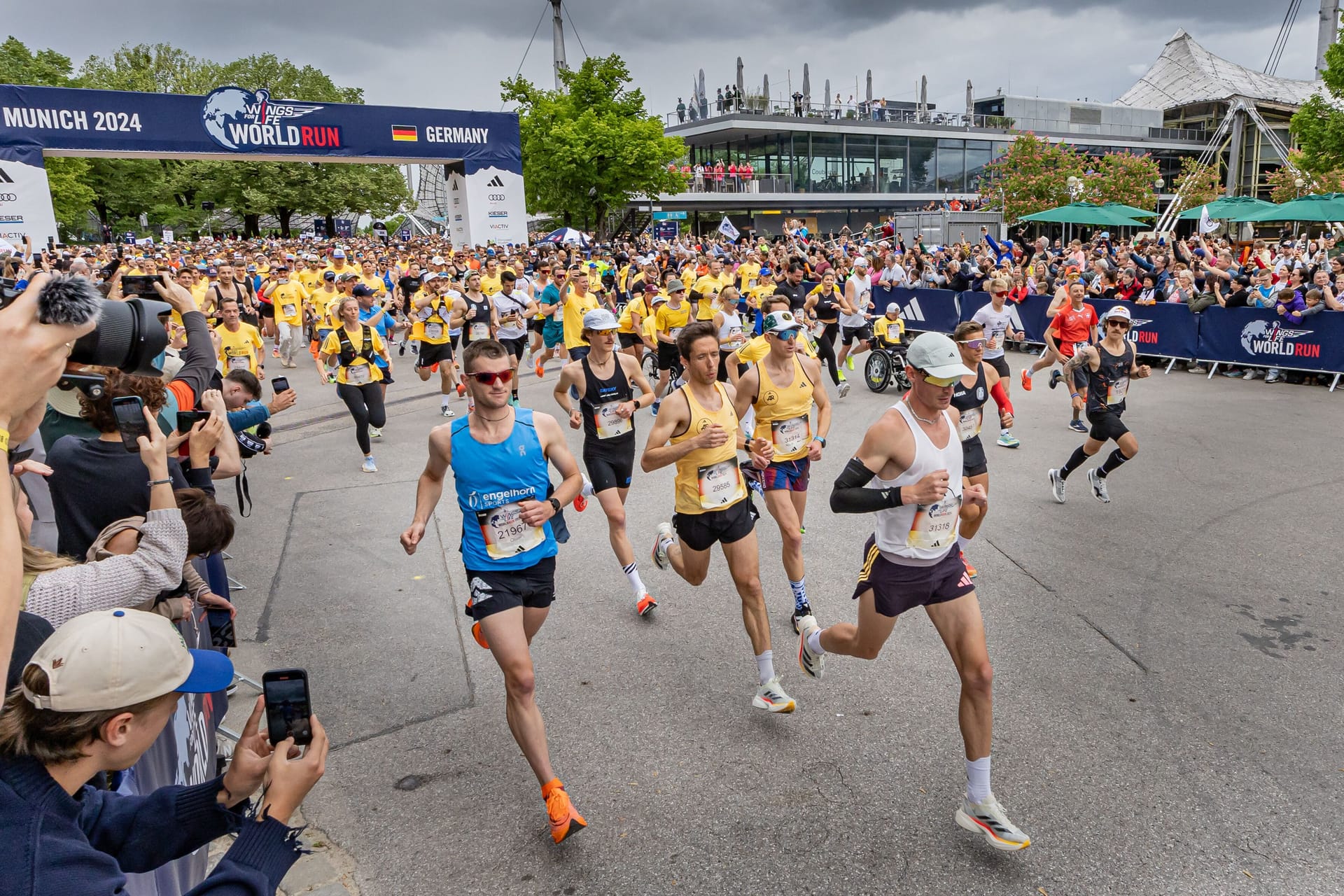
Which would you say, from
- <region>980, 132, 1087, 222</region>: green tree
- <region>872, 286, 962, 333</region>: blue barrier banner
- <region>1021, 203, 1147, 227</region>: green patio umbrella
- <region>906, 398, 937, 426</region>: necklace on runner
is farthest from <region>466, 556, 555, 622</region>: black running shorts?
<region>980, 132, 1087, 222</region>: green tree

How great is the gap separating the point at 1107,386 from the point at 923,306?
13.1m

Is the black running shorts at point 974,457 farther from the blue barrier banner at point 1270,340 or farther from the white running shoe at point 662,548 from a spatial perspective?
the blue barrier banner at point 1270,340

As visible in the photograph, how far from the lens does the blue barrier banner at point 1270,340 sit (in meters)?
13.1

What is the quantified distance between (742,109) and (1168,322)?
40.2 m

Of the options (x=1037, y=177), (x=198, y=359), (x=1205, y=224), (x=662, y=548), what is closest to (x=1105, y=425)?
(x=662, y=548)

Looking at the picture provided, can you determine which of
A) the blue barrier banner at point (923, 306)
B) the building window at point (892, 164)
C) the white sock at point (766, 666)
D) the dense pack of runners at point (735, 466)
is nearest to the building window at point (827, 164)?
the building window at point (892, 164)

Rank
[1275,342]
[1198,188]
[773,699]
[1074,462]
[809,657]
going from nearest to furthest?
[773,699]
[809,657]
[1074,462]
[1275,342]
[1198,188]

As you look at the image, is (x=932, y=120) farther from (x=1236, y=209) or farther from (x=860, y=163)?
(x=1236, y=209)

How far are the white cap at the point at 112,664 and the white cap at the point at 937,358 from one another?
2.96 metres

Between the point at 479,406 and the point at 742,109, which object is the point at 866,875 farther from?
the point at 742,109

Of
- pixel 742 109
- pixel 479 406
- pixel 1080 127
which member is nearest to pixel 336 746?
pixel 479 406

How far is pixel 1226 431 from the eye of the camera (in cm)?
1065

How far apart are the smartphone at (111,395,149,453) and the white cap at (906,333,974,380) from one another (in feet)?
9.67

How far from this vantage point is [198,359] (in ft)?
16.1
